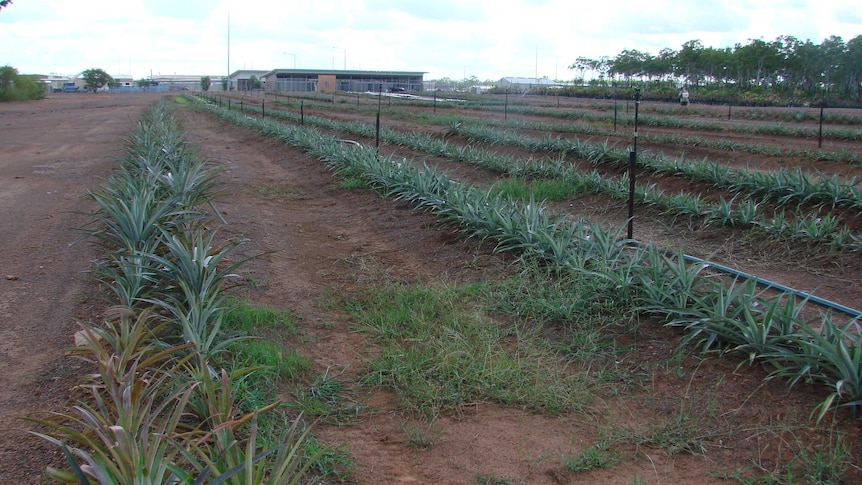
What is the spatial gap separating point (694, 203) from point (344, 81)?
87527 millimetres

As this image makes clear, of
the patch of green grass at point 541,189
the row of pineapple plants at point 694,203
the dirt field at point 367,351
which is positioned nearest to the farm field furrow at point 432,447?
the dirt field at point 367,351

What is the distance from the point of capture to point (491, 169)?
48.7ft

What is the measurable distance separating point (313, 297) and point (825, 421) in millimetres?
4303

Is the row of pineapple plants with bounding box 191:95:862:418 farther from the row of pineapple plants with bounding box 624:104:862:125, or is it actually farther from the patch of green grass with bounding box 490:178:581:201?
the row of pineapple plants with bounding box 624:104:862:125

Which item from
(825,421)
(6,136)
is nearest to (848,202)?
(825,421)

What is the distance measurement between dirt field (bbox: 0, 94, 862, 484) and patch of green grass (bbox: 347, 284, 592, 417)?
143mm

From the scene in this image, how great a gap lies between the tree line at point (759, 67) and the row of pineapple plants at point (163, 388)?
1557 inches

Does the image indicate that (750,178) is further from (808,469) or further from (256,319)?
(256,319)

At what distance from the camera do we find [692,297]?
5.30m

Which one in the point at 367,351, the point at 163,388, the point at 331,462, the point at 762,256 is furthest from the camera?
the point at 762,256

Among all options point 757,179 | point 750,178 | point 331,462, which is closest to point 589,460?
point 331,462

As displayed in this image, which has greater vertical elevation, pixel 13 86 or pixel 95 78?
pixel 95 78

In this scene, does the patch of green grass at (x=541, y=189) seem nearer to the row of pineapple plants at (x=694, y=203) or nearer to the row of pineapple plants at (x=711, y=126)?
the row of pineapple plants at (x=694, y=203)

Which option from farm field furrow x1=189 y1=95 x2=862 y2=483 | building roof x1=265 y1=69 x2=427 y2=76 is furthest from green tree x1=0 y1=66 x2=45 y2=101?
farm field furrow x1=189 y1=95 x2=862 y2=483
